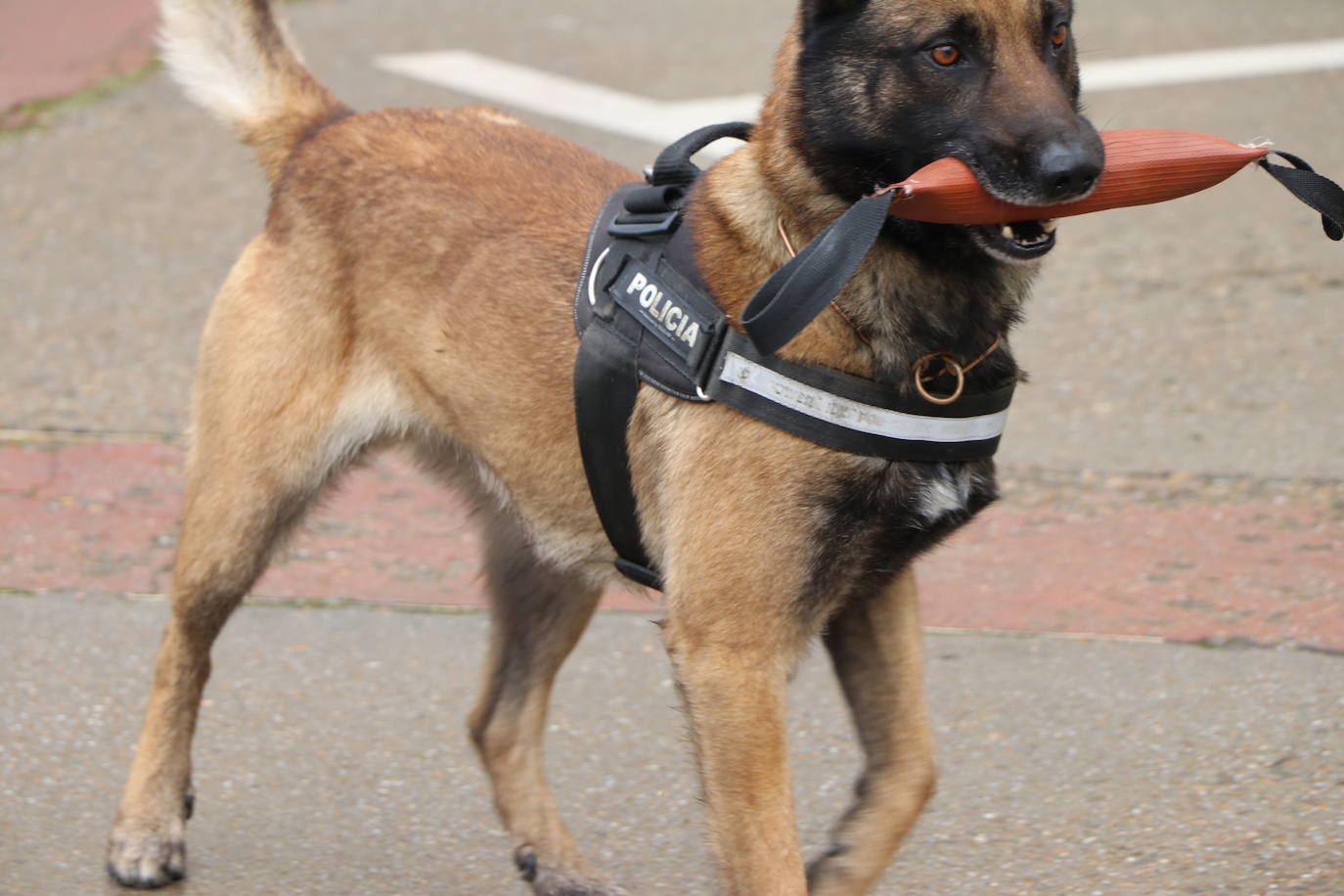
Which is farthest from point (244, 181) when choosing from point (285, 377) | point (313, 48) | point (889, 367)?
point (889, 367)

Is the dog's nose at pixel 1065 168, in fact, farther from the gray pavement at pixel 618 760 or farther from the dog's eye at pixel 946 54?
the gray pavement at pixel 618 760

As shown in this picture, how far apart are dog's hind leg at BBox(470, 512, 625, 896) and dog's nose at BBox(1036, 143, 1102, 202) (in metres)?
1.39

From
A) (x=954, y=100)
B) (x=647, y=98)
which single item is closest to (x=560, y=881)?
(x=954, y=100)

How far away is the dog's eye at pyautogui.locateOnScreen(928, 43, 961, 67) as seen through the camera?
8.00ft

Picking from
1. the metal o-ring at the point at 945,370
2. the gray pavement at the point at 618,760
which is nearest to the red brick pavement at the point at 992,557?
the gray pavement at the point at 618,760

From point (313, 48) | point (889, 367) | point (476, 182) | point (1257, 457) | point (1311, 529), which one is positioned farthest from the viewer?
point (313, 48)

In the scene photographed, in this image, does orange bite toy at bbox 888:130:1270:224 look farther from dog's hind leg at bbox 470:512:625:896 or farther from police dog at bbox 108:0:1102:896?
dog's hind leg at bbox 470:512:625:896

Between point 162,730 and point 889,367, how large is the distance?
1743 millimetres

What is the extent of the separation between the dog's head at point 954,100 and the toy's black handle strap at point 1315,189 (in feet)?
1.11

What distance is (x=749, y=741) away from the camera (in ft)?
8.59

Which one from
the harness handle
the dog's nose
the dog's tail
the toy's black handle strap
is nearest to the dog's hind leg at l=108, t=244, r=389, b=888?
the dog's tail

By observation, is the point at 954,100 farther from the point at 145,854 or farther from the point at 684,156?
the point at 145,854

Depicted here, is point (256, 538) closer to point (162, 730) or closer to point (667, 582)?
point (162, 730)

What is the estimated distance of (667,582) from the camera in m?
2.75
